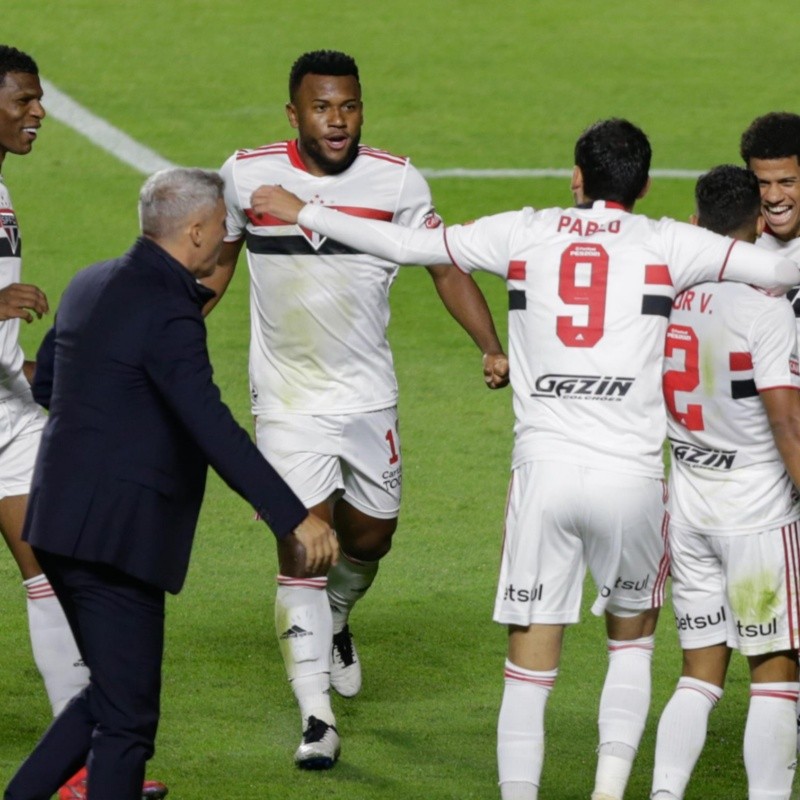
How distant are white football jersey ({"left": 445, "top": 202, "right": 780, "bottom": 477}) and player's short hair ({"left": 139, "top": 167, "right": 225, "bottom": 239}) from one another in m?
0.76

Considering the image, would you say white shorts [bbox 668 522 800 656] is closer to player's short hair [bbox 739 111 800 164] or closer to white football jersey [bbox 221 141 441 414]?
player's short hair [bbox 739 111 800 164]

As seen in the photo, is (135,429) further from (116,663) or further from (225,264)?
(225,264)

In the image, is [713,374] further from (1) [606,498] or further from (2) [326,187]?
(2) [326,187]

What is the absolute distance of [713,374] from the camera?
205 inches

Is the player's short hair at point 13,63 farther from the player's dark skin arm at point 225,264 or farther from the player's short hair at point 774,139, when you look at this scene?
the player's short hair at point 774,139

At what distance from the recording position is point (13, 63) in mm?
6457

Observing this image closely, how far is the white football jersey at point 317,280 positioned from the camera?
21.0 feet

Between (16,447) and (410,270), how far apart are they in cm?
815

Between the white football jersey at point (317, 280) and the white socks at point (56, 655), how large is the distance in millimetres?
1064

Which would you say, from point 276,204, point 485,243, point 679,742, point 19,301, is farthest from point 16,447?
point 679,742

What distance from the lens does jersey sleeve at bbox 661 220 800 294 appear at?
16.6ft

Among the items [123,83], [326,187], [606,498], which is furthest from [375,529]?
[123,83]

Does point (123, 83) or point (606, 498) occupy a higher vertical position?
point (123, 83)

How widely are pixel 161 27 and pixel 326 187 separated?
14140 mm
